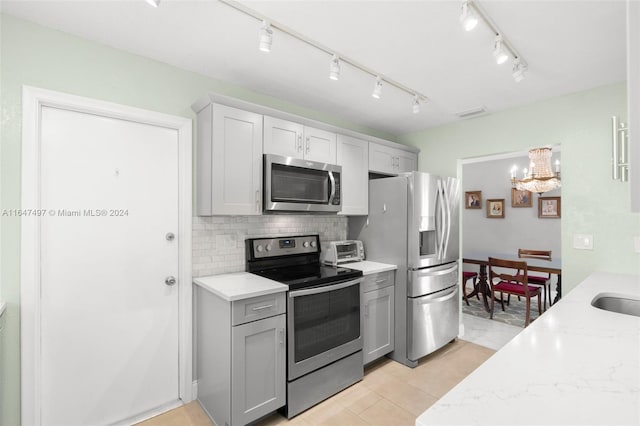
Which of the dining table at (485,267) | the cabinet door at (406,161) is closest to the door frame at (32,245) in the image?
the cabinet door at (406,161)

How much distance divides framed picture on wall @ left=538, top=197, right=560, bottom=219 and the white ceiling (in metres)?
3.26

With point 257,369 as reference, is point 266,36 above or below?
above

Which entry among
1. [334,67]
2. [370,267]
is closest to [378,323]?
[370,267]

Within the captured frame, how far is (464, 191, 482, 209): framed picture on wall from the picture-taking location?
6.15 m

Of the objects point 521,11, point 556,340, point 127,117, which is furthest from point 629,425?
point 127,117

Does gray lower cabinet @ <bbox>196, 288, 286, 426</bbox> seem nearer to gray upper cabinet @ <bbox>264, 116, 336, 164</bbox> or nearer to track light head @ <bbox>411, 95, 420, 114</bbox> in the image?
gray upper cabinet @ <bbox>264, 116, 336, 164</bbox>

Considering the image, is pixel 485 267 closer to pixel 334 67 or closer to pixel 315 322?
pixel 315 322

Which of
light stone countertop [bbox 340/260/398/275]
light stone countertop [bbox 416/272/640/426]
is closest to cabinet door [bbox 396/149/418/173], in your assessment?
light stone countertop [bbox 340/260/398/275]

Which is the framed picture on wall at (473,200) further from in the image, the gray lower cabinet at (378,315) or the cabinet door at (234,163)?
the cabinet door at (234,163)

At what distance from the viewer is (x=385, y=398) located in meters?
2.38

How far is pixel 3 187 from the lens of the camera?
171cm

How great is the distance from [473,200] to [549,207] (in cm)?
128

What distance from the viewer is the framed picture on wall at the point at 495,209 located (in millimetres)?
5836

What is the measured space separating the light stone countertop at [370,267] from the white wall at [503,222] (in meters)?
3.96
